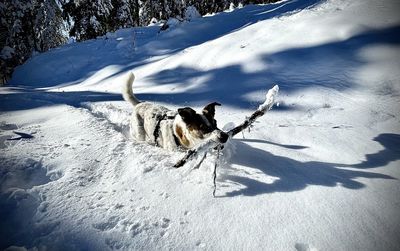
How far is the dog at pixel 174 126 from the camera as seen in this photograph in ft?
9.58

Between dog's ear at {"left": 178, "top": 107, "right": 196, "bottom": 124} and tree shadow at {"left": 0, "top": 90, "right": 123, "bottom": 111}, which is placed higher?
tree shadow at {"left": 0, "top": 90, "right": 123, "bottom": 111}

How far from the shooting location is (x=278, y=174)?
9.05 ft

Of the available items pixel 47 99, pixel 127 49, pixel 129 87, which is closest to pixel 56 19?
pixel 127 49

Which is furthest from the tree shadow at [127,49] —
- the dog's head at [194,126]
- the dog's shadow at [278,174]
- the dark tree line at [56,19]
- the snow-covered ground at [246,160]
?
the dog's shadow at [278,174]

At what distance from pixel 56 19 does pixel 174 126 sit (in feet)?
70.9

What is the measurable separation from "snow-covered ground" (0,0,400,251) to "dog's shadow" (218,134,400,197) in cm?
2

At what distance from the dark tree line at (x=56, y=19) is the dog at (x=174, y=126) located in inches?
576

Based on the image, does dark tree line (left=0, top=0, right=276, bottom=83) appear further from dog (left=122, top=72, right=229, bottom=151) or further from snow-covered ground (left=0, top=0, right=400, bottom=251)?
dog (left=122, top=72, right=229, bottom=151)

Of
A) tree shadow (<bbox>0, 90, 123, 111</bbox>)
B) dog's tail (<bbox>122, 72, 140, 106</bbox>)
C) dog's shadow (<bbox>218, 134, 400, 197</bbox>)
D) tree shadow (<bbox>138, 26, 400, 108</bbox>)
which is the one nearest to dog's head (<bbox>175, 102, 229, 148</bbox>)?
dog's shadow (<bbox>218, 134, 400, 197</bbox>)

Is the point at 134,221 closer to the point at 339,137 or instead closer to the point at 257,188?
the point at 257,188

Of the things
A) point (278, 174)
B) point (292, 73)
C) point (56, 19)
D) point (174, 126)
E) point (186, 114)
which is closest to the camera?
point (278, 174)

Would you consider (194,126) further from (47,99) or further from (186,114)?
(47,99)

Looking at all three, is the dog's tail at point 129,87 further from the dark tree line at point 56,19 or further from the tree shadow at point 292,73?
the dark tree line at point 56,19

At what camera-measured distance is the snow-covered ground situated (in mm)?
2070
